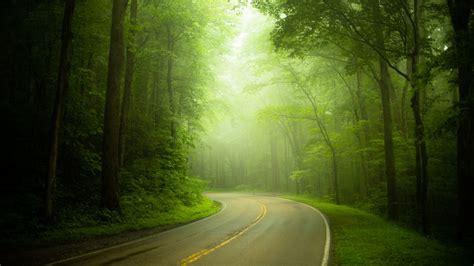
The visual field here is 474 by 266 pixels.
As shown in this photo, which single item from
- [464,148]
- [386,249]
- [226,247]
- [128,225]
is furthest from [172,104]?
[464,148]

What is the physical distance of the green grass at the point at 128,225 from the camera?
10680 millimetres

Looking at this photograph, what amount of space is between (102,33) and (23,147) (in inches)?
277

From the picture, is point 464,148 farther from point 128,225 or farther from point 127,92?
point 127,92

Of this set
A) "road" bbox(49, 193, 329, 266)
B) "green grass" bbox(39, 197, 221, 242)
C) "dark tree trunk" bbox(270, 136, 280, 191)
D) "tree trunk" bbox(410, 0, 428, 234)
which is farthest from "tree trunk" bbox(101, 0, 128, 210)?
"dark tree trunk" bbox(270, 136, 280, 191)

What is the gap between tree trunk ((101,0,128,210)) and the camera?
14.0 metres

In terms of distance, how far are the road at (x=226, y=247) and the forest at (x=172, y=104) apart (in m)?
2.60

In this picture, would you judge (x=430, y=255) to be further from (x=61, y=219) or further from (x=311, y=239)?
(x=61, y=219)

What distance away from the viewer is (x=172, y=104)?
75.9 ft

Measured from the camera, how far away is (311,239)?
36.3ft

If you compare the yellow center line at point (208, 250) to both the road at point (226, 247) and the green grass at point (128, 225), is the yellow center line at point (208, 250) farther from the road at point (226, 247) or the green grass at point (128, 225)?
the green grass at point (128, 225)

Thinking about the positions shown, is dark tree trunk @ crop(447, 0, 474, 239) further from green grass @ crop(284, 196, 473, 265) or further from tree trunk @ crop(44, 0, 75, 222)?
tree trunk @ crop(44, 0, 75, 222)

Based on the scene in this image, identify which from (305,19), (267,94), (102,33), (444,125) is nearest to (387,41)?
(305,19)

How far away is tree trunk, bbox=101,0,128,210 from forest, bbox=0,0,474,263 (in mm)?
46

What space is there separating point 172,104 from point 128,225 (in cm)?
1163
